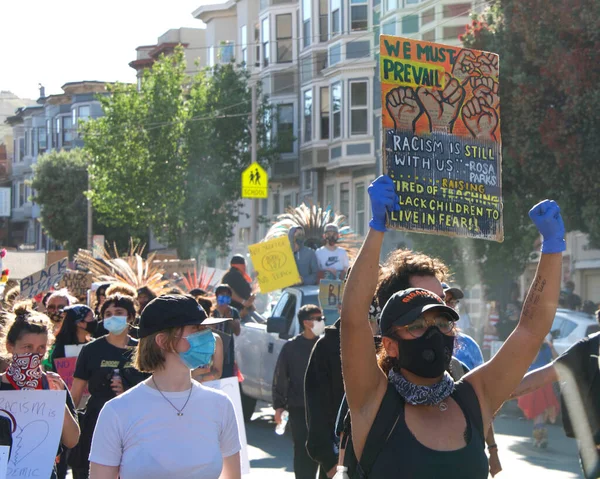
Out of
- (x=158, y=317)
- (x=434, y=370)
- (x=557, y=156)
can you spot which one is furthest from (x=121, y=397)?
(x=557, y=156)

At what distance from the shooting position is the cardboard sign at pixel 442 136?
4.79 metres

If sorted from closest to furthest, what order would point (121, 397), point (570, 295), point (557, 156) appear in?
point (121, 397), point (557, 156), point (570, 295)

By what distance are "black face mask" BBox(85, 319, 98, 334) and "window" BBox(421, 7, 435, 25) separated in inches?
988

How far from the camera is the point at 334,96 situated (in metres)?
38.3

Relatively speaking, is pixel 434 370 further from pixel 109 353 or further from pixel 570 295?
pixel 570 295

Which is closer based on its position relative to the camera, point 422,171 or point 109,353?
point 422,171

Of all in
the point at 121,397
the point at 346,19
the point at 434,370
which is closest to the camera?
the point at 434,370

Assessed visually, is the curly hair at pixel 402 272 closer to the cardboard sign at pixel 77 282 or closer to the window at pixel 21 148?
the cardboard sign at pixel 77 282

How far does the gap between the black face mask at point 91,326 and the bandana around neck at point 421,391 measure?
561 cm

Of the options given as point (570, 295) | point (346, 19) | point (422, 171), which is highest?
point (346, 19)

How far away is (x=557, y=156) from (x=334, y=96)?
62.8 ft

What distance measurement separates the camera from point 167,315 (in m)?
4.54

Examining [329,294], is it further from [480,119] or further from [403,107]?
[403,107]

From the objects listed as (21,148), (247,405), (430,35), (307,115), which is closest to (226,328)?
(247,405)
